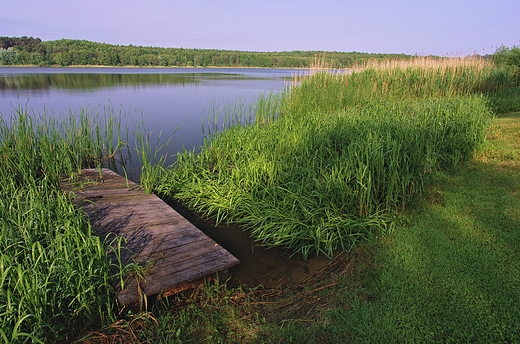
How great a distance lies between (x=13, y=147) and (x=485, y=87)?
12.8 meters

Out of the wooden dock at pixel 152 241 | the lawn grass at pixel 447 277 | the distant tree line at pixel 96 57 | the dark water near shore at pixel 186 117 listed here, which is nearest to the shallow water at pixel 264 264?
the dark water near shore at pixel 186 117

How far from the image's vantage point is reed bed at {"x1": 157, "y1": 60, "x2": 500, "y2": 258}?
3.31m

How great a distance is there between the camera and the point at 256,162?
4.26 metres

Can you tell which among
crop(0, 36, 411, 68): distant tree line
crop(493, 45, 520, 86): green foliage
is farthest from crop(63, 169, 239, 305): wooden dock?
crop(0, 36, 411, 68): distant tree line

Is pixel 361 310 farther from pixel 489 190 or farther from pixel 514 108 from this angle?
pixel 514 108

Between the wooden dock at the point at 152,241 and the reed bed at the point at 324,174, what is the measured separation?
2.16ft

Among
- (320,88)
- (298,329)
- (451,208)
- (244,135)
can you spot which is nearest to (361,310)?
(298,329)

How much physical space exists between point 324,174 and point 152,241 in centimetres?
203

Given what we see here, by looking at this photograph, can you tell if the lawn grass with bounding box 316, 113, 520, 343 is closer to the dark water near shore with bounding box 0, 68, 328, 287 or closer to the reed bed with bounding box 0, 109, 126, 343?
the dark water near shore with bounding box 0, 68, 328, 287

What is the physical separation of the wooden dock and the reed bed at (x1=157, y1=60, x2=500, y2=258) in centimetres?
66

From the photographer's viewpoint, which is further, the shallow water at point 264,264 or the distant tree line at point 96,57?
the distant tree line at point 96,57

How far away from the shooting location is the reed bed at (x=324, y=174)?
331 cm

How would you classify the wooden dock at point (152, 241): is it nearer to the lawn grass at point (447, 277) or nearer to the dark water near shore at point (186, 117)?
the dark water near shore at point (186, 117)

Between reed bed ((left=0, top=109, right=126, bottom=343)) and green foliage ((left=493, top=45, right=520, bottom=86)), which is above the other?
green foliage ((left=493, top=45, right=520, bottom=86))
